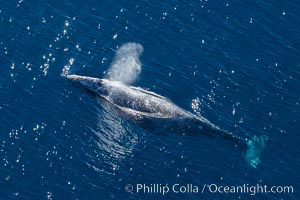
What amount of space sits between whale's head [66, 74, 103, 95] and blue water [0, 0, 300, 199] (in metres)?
1.21

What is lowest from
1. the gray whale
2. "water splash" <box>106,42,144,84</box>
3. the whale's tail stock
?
the whale's tail stock

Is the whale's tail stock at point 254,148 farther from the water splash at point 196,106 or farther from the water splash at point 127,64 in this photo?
the water splash at point 127,64

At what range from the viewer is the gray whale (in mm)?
117000

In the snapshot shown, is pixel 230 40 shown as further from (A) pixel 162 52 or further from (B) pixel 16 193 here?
(B) pixel 16 193

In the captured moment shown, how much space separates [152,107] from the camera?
396 feet

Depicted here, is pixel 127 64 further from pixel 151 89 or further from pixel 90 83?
pixel 90 83

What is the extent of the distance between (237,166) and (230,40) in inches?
1273

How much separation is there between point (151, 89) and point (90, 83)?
11349 mm

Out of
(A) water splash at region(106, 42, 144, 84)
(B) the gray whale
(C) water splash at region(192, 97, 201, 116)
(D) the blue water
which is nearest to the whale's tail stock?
(B) the gray whale

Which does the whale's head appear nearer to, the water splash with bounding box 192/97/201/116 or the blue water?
the blue water

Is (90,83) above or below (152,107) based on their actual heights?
above

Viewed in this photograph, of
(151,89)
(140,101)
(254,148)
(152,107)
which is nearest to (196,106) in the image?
(152,107)

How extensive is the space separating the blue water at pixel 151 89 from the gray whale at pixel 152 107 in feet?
4.68

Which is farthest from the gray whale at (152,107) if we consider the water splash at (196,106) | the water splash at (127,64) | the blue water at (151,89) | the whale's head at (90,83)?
the water splash at (127,64)
